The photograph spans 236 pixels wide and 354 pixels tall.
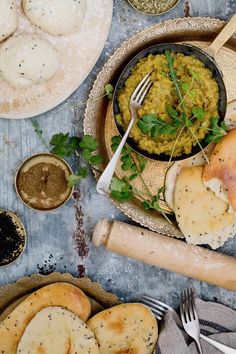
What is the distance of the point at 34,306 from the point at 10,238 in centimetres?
25

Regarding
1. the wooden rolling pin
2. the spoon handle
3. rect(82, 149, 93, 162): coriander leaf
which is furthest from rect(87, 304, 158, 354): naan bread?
the spoon handle

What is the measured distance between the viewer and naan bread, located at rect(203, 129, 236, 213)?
2096mm

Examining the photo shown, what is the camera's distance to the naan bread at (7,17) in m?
2.04

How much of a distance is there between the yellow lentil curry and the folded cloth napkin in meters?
0.62

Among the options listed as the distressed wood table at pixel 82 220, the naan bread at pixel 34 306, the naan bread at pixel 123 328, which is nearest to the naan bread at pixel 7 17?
the distressed wood table at pixel 82 220

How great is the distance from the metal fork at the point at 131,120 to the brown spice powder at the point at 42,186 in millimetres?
191

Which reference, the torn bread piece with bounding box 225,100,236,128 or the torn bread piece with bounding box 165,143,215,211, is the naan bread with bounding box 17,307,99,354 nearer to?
the torn bread piece with bounding box 165,143,215,211

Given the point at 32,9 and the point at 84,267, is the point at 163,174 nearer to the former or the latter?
the point at 84,267

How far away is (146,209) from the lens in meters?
2.26

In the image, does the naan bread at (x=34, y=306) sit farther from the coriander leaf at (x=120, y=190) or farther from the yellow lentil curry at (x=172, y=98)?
the yellow lentil curry at (x=172, y=98)

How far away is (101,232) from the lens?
7.26ft

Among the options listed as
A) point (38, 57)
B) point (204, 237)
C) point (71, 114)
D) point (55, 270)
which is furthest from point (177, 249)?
point (38, 57)

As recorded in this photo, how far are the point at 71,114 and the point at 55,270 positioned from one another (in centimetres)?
57

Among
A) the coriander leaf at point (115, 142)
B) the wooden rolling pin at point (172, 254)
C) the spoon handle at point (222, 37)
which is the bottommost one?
the wooden rolling pin at point (172, 254)
